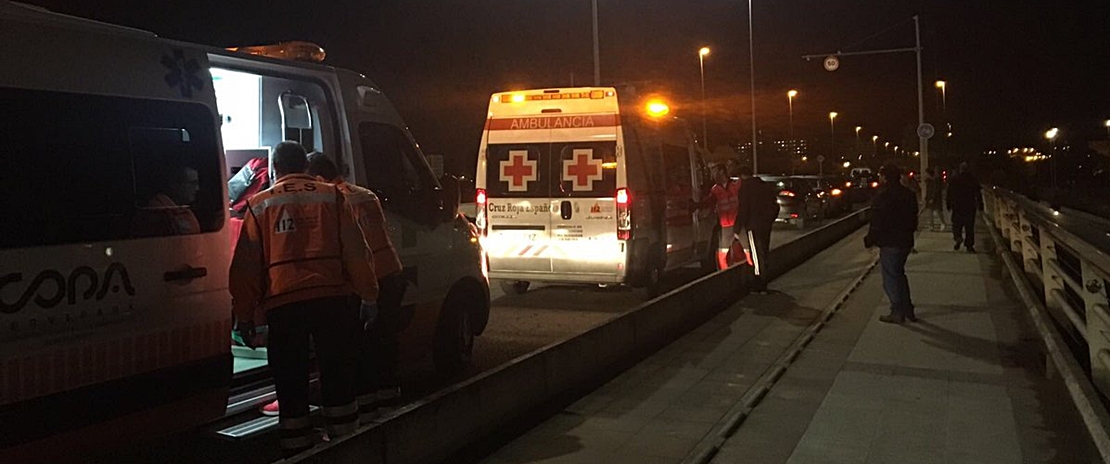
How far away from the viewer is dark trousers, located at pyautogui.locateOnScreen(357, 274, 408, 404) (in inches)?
216

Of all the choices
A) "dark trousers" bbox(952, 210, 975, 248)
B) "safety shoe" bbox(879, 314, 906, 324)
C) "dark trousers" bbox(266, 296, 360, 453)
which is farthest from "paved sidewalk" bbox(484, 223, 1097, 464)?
"dark trousers" bbox(952, 210, 975, 248)

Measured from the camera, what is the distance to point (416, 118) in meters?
43.7

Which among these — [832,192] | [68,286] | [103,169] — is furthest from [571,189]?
[832,192]

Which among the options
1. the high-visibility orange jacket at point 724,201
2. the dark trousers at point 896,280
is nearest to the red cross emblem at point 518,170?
the high-visibility orange jacket at point 724,201

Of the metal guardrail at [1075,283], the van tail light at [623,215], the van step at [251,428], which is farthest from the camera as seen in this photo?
the van tail light at [623,215]

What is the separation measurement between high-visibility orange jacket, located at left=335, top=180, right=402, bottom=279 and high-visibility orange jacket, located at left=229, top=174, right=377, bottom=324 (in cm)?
44

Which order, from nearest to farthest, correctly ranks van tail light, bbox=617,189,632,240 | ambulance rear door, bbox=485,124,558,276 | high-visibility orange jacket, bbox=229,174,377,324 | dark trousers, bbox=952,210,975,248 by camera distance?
high-visibility orange jacket, bbox=229,174,377,324 < van tail light, bbox=617,189,632,240 < ambulance rear door, bbox=485,124,558,276 < dark trousers, bbox=952,210,975,248

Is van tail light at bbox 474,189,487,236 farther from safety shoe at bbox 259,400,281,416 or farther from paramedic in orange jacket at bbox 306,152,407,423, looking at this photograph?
safety shoe at bbox 259,400,281,416

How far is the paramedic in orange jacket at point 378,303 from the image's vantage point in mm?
5156

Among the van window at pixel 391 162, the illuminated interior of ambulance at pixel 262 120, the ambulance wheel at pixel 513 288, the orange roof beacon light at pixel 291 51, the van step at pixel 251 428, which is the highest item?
the orange roof beacon light at pixel 291 51

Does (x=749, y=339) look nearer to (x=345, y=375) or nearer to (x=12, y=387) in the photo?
(x=345, y=375)

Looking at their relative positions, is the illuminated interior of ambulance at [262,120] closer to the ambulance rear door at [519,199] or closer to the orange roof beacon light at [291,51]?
the orange roof beacon light at [291,51]

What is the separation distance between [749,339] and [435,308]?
11.2ft

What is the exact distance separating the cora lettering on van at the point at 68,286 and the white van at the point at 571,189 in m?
6.66
